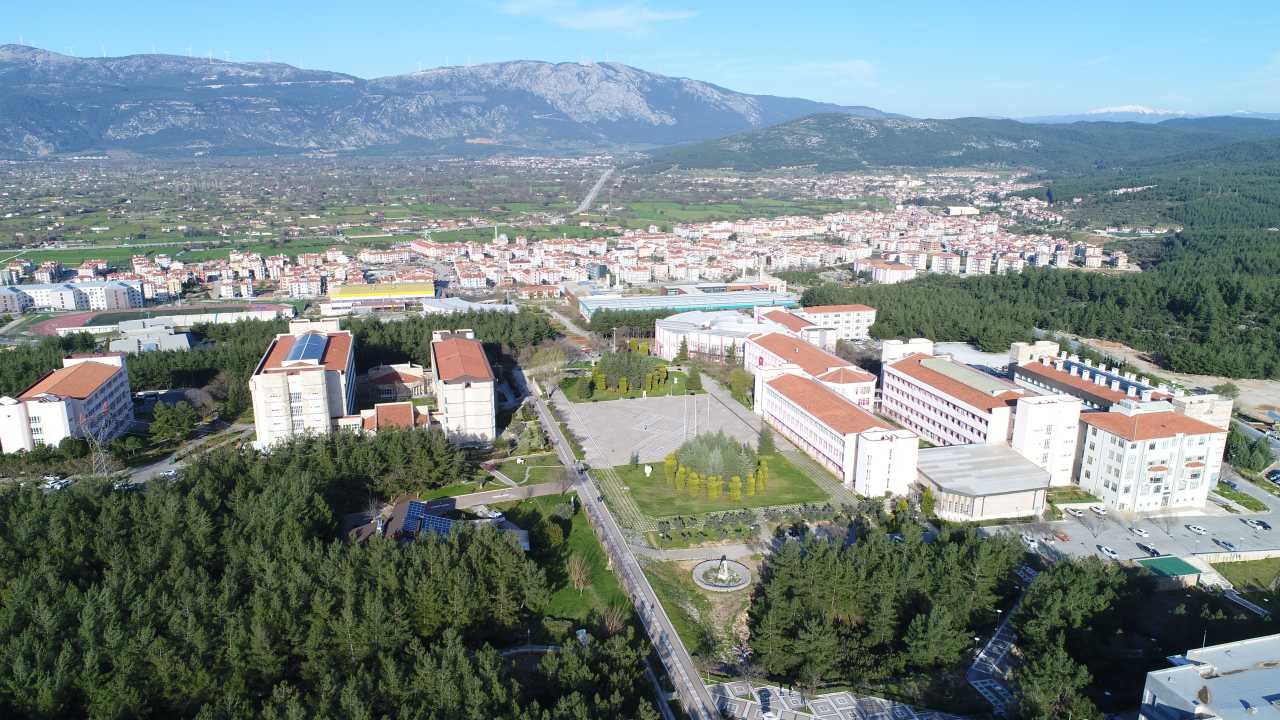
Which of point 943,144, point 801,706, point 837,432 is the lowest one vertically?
point 801,706

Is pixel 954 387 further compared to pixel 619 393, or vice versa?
pixel 619 393

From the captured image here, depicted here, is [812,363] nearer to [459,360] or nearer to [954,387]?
[954,387]

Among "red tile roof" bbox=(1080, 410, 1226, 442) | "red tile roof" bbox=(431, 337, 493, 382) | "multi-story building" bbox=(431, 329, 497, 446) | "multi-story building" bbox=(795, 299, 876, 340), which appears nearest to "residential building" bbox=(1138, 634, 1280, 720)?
"red tile roof" bbox=(1080, 410, 1226, 442)

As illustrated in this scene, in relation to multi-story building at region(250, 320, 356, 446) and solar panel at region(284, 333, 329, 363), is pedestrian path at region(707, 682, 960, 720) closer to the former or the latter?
multi-story building at region(250, 320, 356, 446)

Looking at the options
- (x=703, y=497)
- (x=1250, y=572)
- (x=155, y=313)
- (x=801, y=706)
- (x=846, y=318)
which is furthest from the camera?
(x=155, y=313)

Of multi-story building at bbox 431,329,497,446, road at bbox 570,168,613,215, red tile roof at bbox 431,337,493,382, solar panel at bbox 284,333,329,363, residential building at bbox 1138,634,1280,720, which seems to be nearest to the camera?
residential building at bbox 1138,634,1280,720

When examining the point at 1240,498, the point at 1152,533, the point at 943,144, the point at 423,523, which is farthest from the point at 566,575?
the point at 943,144

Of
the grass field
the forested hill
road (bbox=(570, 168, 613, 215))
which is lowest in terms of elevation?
the grass field

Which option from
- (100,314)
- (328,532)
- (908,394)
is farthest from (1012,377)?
(100,314)
